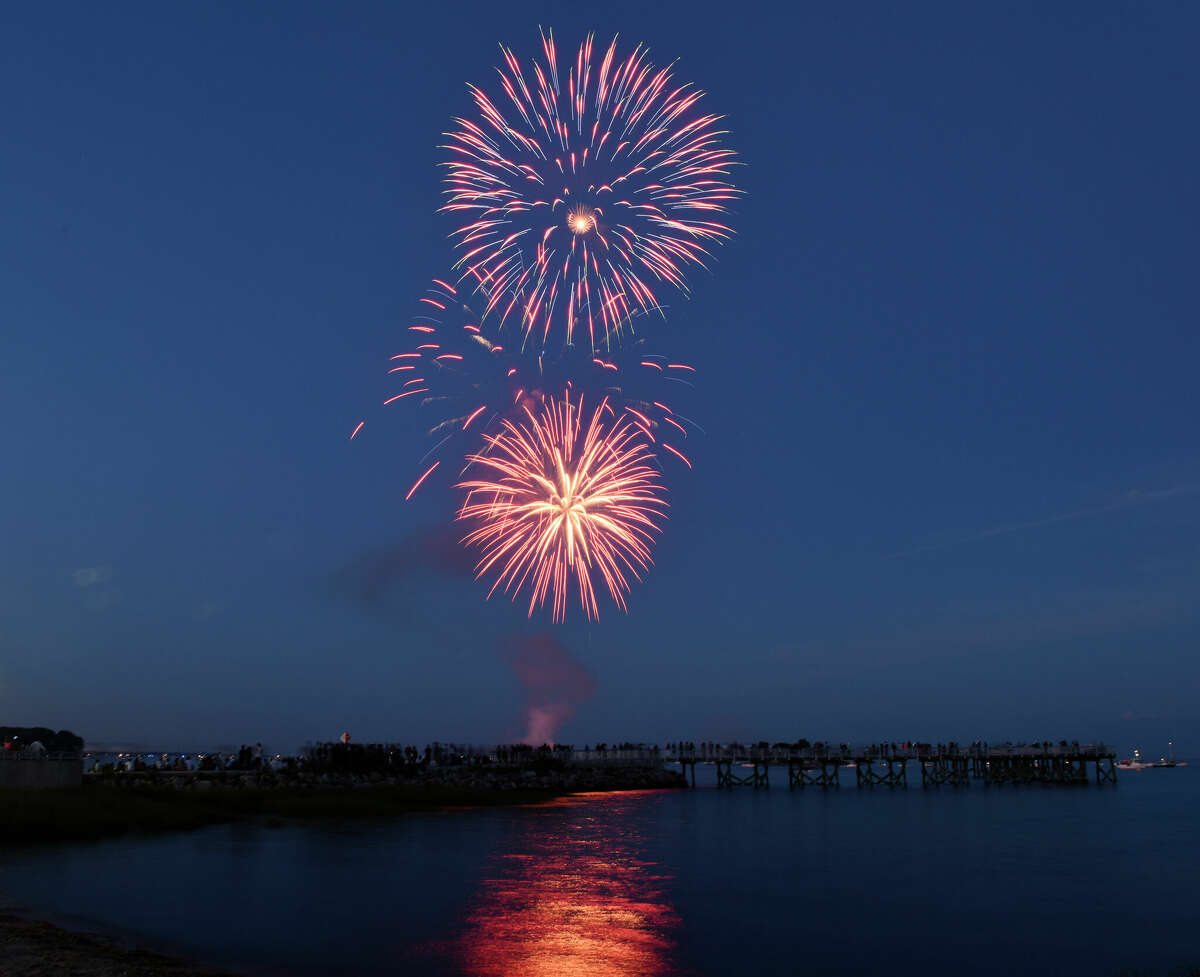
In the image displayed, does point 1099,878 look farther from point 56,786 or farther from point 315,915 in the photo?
point 56,786

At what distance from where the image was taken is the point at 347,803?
57312 mm

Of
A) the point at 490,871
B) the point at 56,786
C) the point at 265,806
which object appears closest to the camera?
the point at 490,871

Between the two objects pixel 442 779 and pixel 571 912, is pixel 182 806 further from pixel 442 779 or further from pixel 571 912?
pixel 571 912

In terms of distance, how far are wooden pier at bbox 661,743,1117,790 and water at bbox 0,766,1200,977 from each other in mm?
44074

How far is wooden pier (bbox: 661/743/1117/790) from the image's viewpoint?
3853 inches

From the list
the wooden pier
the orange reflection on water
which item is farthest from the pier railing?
the orange reflection on water

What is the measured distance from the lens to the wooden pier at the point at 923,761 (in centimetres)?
9788

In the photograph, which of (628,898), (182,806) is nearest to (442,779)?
(182,806)

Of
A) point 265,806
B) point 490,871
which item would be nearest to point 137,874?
point 490,871

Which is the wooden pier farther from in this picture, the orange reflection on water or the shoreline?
the shoreline

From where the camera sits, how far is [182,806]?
47344 mm

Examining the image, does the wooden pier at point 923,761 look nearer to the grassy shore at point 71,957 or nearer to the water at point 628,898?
the water at point 628,898

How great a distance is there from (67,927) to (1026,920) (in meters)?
27.2

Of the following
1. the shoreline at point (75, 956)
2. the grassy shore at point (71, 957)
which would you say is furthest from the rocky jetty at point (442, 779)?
the grassy shore at point (71, 957)
